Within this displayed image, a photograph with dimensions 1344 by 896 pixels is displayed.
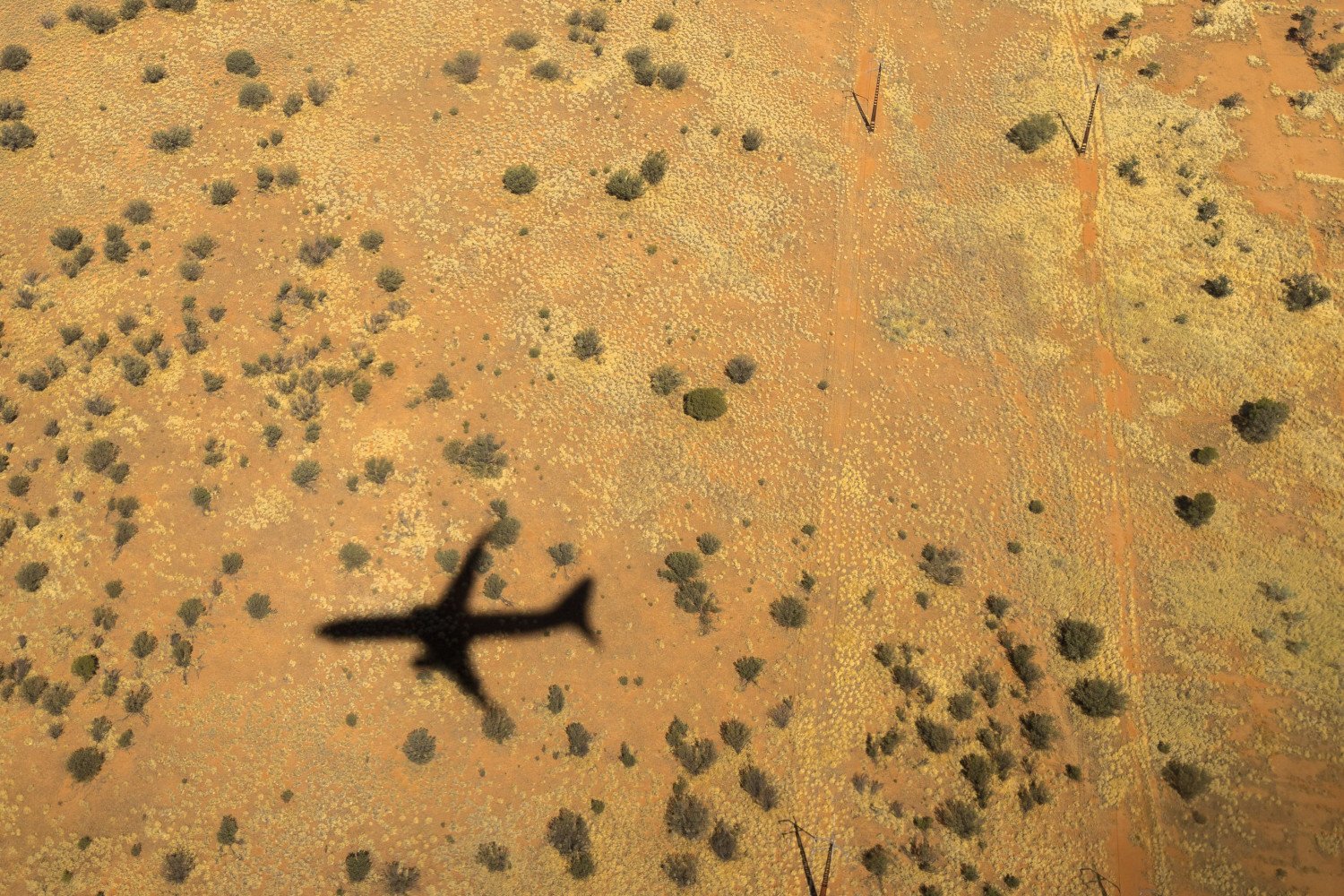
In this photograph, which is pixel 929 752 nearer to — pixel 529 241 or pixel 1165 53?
pixel 529 241

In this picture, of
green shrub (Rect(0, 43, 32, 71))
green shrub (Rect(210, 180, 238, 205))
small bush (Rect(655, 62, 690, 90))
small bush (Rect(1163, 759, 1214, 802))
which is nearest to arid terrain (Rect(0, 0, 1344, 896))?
small bush (Rect(1163, 759, 1214, 802))

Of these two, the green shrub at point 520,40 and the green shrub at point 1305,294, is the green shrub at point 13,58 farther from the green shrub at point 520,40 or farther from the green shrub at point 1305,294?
the green shrub at point 1305,294

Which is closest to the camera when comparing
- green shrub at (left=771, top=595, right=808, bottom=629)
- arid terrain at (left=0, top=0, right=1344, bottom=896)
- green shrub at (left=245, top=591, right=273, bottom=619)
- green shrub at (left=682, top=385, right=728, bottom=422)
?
arid terrain at (left=0, top=0, right=1344, bottom=896)

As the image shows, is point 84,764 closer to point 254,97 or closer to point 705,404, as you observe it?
point 705,404

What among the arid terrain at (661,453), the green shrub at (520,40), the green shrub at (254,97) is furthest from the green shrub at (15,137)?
the green shrub at (520,40)

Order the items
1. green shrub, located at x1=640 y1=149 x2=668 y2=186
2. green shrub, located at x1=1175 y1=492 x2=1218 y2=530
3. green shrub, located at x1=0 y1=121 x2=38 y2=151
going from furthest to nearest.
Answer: green shrub, located at x1=640 y1=149 x2=668 y2=186
green shrub, located at x1=0 y1=121 x2=38 y2=151
green shrub, located at x1=1175 y1=492 x2=1218 y2=530

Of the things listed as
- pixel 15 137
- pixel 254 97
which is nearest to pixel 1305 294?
pixel 254 97

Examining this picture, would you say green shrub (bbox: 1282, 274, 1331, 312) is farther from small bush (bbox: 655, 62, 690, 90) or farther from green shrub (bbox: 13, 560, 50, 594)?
green shrub (bbox: 13, 560, 50, 594)
